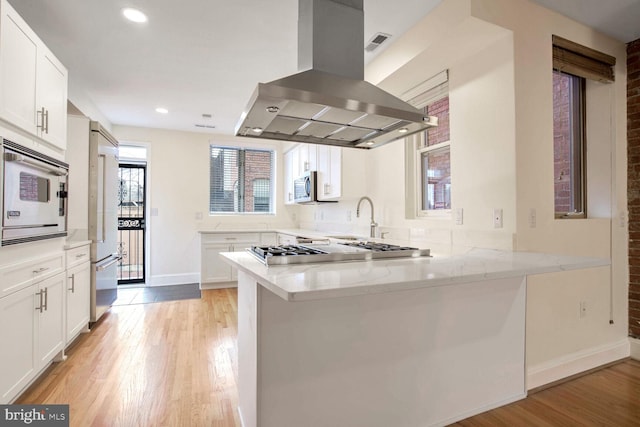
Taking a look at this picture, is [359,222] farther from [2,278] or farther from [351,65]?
[2,278]

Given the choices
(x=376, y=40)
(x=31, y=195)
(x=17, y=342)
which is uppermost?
(x=376, y=40)

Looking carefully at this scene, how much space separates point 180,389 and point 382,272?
1650mm

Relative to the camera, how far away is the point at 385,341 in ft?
5.40

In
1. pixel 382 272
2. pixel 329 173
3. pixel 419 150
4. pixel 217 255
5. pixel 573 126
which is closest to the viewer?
pixel 382 272

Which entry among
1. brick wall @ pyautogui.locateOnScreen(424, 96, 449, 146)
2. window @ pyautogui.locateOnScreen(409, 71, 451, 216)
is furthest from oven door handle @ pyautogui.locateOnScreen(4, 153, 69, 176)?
brick wall @ pyautogui.locateOnScreen(424, 96, 449, 146)

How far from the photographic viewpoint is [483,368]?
1.91 metres

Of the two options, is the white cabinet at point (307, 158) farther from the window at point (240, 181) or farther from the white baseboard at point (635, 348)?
the white baseboard at point (635, 348)

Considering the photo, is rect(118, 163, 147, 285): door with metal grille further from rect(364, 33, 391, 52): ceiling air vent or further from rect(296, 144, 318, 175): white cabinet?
rect(364, 33, 391, 52): ceiling air vent

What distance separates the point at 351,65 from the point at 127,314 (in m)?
3.62

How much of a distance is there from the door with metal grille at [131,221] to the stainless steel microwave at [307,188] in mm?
2622

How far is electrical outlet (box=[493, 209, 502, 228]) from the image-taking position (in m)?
2.12

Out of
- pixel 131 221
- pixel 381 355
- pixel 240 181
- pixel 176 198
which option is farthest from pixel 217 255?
pixel 381 355

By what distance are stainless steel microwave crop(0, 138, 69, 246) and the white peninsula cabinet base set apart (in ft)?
4.41

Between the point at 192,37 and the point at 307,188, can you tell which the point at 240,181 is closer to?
the point at 307,188
